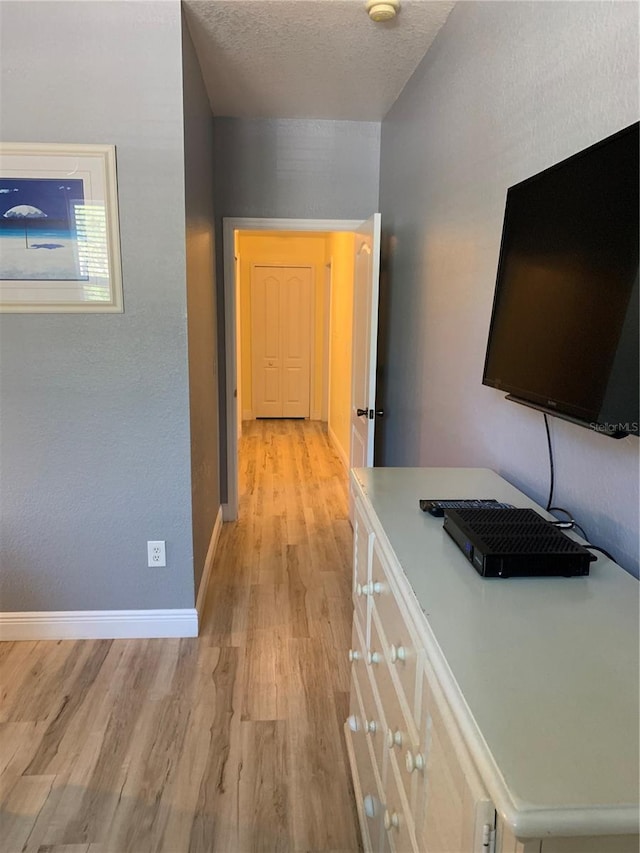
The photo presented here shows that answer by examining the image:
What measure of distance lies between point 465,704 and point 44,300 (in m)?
2.11

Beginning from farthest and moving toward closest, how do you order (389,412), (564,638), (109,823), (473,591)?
1. (389,412)
2. (109,823)
3. (473,591)
4. (564,638)

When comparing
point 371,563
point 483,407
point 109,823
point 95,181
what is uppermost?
point 95,181

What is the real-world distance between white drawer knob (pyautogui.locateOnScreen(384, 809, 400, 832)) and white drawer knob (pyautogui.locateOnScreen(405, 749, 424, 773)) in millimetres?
184

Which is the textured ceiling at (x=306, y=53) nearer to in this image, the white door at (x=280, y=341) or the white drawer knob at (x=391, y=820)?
the white drawer knob at (x=391, y=820)

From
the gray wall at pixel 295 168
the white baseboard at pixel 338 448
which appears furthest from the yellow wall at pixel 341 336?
the gray wall at pixel 295 168

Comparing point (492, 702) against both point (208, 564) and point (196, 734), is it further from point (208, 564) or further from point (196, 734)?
point (208, 564)

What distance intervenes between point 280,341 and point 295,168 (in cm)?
397

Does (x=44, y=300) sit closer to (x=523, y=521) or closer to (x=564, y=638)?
(x=523, y=521)

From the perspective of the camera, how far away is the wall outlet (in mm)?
2406

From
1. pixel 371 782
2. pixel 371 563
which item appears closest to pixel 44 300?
pixel 371 563

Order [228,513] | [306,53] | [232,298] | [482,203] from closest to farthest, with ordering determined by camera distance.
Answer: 1. [482,203]
2. [306,53]
3. [232,298]
4. [228,513]

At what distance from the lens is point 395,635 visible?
1093mm

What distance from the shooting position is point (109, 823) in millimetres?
1560

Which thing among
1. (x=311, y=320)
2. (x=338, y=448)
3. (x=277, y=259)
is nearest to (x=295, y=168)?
(x=338, y=448)
